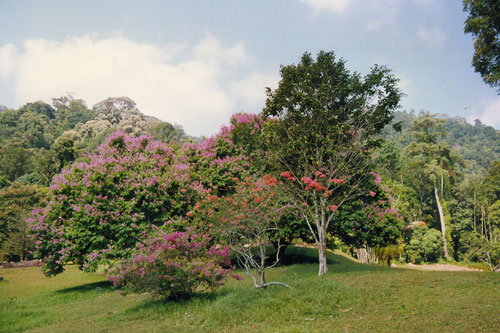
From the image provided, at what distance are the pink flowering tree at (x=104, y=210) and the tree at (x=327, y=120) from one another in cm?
704

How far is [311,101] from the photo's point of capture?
50.1 feet

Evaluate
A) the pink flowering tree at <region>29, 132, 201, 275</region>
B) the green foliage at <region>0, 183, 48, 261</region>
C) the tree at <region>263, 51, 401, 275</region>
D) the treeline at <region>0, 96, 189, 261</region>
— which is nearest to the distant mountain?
the treeline at <region>0, 96, 189, 261</region>

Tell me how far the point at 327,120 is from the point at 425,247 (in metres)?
30.8

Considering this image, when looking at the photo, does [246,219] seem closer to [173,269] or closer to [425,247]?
[173,269]

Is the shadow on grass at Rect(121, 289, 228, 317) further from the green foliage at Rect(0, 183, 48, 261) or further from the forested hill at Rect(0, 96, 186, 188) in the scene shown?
the forested hill at Rect(0, 96, 186, 188)

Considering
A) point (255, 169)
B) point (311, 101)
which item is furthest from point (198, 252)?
point (255, 169)

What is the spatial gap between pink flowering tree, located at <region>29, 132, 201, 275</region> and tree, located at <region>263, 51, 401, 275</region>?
277 inches

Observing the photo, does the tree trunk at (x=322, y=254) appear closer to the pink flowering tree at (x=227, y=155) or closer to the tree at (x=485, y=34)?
the pink flowering tree at (x=227, y=155)

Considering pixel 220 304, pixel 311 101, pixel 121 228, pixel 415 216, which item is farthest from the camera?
pixel 415 216

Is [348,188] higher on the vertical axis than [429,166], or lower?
lower

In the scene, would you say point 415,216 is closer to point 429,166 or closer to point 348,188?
point 429,166

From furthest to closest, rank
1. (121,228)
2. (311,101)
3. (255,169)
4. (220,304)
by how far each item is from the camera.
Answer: (255,169)
(121,228)
(311,101)
(220,304)

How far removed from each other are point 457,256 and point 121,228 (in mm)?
48199

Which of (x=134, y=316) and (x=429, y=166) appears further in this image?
(x=429, y=166)
